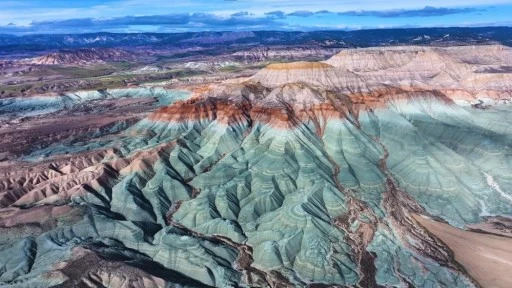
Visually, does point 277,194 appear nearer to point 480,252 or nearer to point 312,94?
point 480,252

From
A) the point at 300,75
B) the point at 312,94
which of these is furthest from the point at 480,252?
the point at 300,75

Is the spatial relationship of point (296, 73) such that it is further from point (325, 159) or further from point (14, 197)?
point (14, 197)

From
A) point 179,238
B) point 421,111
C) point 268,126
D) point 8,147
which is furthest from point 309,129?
point 8,147

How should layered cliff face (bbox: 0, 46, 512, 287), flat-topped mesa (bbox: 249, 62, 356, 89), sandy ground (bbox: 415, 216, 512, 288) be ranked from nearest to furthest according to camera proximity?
1. sandy ground (bbox: 415, 216, 512, 288)
2. layered cliff face (bbox: 0, 46, 512, 287)
3. flat-topped mesa (bbox: 249, 62, 356, 89)

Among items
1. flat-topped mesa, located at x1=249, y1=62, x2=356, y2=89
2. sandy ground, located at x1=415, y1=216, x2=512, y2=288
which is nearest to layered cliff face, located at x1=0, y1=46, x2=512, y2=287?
sandy ground, located at x1=415, y1=216, x2=512, y2=288

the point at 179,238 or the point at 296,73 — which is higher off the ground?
the point at 296,73

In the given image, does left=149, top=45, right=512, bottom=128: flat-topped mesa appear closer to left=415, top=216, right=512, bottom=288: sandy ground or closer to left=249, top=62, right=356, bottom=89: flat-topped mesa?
left=249, top=62, right=356, bottom=89: flat-topped mesa

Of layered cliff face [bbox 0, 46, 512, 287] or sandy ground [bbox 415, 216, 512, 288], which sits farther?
layered cliff face [bbox 0, 46, 512, 287]
